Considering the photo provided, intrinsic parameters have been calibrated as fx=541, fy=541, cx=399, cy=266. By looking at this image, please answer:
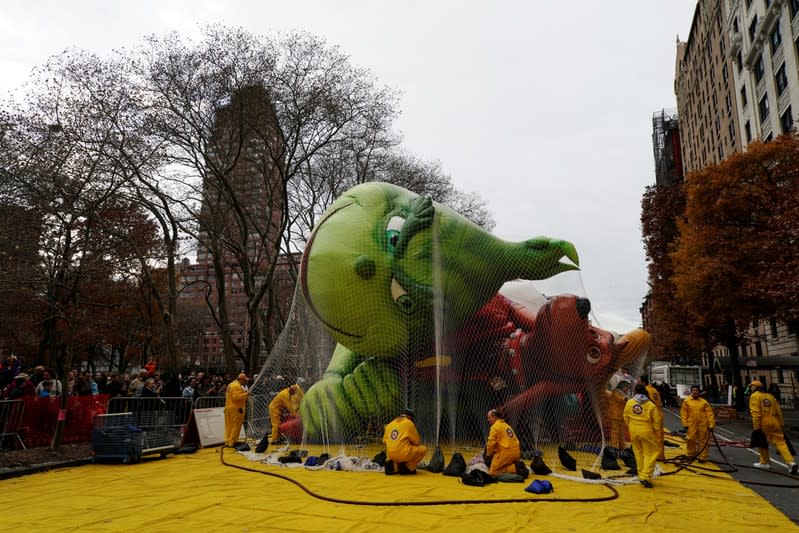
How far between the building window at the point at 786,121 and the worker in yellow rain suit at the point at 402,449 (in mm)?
27541

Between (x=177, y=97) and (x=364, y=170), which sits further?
(x=364, y=170)

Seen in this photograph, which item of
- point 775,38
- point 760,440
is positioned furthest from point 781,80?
point 760,440

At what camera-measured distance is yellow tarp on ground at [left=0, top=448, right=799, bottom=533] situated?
552 centimetres

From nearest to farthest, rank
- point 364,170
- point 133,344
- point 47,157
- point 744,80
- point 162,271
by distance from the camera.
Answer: point 47,157
point 364,170
point 162,271
point 744,80
point 133,344

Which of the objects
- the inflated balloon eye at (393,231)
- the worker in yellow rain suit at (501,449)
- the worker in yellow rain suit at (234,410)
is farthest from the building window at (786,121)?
the worker in yellow rain suit at (234,410)

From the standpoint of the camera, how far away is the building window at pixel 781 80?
90.0 ft

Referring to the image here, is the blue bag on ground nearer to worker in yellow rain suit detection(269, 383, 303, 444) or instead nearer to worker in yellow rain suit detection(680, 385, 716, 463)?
worker in yellow rain suit detection(680, 385, 716, 463)

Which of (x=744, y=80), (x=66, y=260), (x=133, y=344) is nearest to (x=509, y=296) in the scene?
(x=66, y=260)

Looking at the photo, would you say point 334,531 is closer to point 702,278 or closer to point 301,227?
point 702,278

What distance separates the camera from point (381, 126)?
72.2 ft

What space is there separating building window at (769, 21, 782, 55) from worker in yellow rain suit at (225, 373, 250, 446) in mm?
31192

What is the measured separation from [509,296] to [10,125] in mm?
13001

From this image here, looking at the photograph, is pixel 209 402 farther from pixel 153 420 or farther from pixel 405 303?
pixel 405 303

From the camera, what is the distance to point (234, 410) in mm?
11531
